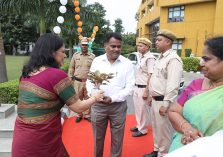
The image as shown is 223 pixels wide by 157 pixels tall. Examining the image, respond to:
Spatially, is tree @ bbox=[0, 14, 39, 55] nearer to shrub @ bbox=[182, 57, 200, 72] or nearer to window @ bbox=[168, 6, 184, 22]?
window @ bbox=[168, 6, 184, 22]

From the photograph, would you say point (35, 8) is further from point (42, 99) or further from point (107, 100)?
point (42, 99)

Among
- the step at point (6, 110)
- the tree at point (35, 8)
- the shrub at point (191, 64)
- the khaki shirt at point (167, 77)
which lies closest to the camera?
the khaki shirt at point (167, 77)

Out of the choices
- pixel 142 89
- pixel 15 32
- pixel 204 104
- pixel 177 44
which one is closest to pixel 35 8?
pixel 142 89

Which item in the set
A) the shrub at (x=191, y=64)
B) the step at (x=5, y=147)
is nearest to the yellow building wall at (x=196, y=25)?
the shrub at (x=191, y=64)

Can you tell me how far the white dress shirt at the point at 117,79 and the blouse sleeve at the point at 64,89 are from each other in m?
1.01

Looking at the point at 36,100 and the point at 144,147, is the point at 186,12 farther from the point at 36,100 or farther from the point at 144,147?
the point at 36,100

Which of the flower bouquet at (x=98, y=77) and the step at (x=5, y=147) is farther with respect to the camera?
the step at (x=5, y=147)

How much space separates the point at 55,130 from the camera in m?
2.17

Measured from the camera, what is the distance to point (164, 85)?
3430 millimetres

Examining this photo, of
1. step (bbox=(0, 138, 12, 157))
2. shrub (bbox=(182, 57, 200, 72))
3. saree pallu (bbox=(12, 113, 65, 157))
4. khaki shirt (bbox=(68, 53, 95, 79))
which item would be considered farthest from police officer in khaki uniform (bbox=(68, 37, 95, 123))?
shrub (bbox=(182, 57, 200, 72))

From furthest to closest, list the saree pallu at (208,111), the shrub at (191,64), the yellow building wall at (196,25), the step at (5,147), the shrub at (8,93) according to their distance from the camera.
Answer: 1. the yellow building wall at (196,25)
2. the shrub at (191,64)
3. the shrub at (8,93)
4. the step at (5,147)
5. the saree pallu at (208,111)

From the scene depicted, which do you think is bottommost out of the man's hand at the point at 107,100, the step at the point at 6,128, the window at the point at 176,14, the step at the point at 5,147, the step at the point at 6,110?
the step at the point at 5,147

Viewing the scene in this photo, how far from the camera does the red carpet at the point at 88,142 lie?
404cm

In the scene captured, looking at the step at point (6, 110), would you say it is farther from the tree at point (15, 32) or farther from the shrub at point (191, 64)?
the tree at point (15, 32)
